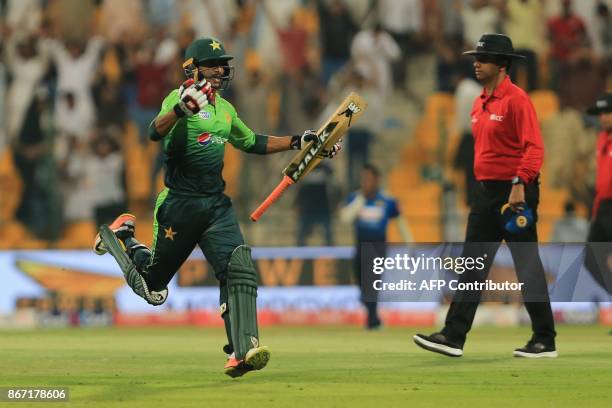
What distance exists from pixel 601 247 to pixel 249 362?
23.3 ft

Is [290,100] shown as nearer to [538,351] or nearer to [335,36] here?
[335,36]

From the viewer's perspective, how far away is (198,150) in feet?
27.2

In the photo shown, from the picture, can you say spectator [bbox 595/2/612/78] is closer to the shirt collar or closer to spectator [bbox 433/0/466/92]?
spectator [bbox 433/0/466/92]

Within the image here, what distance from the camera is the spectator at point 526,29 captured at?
19016mm

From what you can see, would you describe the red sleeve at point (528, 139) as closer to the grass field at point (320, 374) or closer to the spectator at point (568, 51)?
the grass field at point (320, 374)

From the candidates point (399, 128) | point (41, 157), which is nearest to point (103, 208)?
point (41, 157)

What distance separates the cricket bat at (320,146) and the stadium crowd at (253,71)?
9.14m

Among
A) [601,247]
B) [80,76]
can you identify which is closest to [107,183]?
[80,76]

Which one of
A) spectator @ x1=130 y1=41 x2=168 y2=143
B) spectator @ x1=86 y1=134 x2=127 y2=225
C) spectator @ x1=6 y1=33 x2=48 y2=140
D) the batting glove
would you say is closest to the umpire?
the batting glove

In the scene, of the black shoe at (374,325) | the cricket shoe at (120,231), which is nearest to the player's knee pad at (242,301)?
the cricket shoe at (120,231)

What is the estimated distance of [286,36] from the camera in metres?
19.8

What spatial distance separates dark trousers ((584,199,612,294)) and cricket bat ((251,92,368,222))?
219 inches

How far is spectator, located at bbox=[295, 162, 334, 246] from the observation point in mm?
18031

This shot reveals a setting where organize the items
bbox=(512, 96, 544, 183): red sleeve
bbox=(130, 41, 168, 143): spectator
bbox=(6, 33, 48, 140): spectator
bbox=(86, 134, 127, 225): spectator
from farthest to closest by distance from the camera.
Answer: bbox=(6, 33, 48, 140): spectator, bbox=(130, 41, 168, 143): spectator, bbox=(86, 134, 127, 225): spectator, bbox=(512, 96, 544, 183): red sleeve
